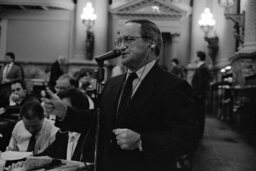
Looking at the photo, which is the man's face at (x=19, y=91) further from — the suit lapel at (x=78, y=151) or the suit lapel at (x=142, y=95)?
the suit lapel at (x=142, y=95)

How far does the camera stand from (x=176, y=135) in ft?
6.26

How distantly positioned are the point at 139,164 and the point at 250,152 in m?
4.54

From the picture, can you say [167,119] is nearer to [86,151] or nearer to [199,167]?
[86,151]

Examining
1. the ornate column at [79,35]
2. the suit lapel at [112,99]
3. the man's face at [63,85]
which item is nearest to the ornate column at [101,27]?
the ornate column at [79,35]

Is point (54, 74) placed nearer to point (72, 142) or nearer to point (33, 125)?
point (33, 125)

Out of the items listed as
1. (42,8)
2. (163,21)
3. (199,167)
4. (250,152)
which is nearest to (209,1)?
(163,21)

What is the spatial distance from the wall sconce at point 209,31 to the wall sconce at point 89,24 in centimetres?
409

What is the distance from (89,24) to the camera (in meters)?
15.9

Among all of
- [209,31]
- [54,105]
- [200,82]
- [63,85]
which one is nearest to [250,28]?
[200,82]

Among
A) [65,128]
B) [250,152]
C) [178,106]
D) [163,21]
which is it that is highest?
[163,21]

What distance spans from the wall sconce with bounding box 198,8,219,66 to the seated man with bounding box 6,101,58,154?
1208cm

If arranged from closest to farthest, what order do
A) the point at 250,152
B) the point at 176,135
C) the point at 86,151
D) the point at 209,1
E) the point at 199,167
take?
the point at 176,135
the point at 86,151
the point at 199,167
the point at 250,152
the point at 209,1

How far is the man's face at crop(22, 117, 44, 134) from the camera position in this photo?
3.66m

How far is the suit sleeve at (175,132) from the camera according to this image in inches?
75.0
